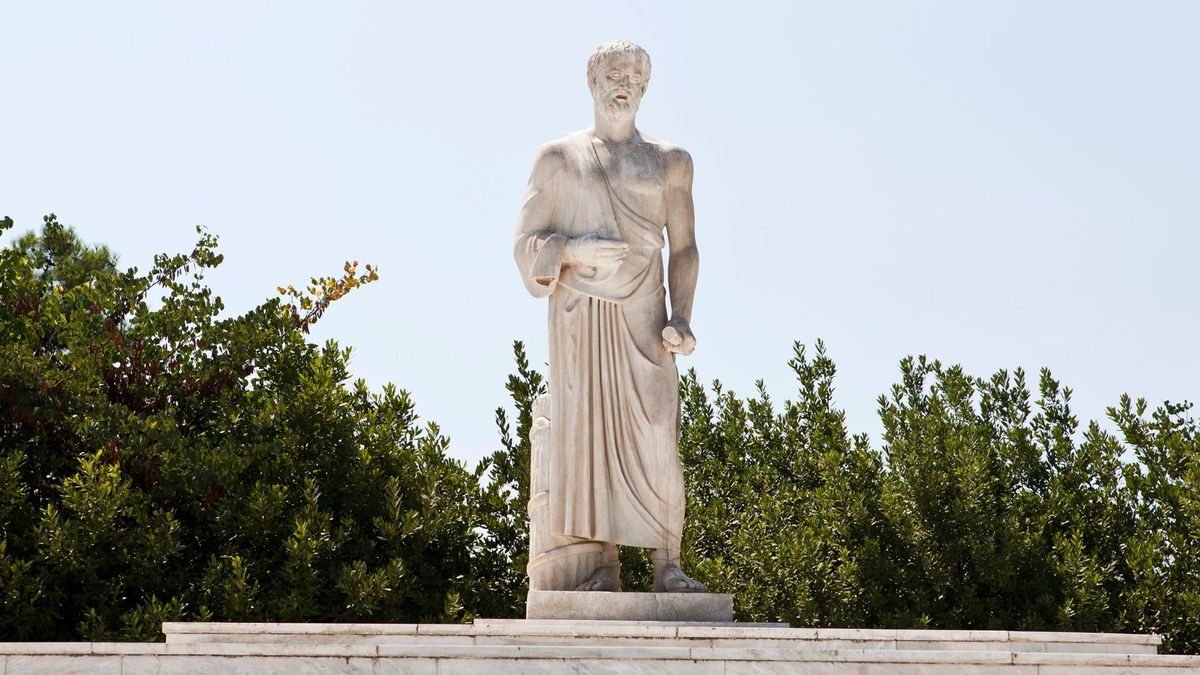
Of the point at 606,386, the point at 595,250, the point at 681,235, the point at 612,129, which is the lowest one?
the point at 606,386

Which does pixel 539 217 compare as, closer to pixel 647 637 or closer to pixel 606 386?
pixel 606 386

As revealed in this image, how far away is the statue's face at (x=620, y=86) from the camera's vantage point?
955 cm

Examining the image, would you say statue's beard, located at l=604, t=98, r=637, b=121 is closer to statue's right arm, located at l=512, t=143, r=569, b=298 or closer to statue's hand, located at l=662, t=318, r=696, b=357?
statue's right arm, located at l=512, t=143, r=569, b=298

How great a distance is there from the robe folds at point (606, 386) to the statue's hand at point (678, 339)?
9 cm

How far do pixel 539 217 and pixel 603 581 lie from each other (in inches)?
89.3

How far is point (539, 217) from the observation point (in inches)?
378

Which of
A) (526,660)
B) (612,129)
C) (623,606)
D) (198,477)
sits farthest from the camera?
(198,477)

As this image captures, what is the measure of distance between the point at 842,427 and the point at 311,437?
19.2 feet

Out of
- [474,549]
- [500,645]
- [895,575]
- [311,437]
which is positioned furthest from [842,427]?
[500,645]

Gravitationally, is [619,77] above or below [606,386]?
above

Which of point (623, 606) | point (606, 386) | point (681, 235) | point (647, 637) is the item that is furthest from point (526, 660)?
point (681, 235)

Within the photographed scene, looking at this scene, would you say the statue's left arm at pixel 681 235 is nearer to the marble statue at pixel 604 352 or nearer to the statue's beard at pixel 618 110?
the marble statue at pixel 604 352

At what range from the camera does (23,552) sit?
13.5 metres

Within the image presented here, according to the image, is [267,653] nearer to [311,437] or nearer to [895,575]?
[311,437]
